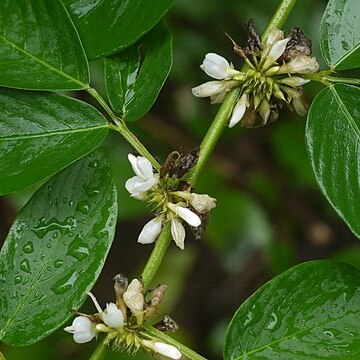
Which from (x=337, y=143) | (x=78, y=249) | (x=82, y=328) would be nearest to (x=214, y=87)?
(x=337, y=143)

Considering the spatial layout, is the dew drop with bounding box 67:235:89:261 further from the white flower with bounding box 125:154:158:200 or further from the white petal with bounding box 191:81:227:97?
the white petal with bounding box 191:81:227:97

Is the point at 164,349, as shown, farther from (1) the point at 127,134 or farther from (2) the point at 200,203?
(1) the point at 127,134

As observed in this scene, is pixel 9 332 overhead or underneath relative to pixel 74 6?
underneath

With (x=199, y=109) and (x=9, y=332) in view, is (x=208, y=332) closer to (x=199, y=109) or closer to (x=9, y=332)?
(x=199, y=109)

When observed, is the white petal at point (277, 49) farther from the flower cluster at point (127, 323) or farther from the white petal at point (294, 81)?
the flower cluster at point (127, 323)

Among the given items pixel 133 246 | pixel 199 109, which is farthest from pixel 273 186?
pixel 133 246

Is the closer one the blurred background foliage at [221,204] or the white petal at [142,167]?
the white petal at [142,167]

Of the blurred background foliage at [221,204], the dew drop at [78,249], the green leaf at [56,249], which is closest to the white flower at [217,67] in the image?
the green leaf at [56,249]
